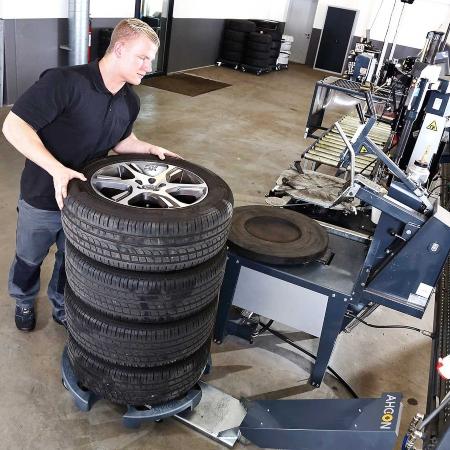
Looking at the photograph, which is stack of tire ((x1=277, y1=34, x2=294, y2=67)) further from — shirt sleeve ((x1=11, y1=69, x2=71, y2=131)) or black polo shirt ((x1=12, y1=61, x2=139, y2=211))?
shirt sleeve ((x1=11, y1=69, x2=71, y2=131))

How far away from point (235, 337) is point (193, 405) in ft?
1.96

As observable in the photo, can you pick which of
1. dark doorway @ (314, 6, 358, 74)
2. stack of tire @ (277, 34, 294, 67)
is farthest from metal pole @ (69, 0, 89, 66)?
dark doorway @ (314, 6, 358, 74)

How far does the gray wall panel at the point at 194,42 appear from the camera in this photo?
26.8ft

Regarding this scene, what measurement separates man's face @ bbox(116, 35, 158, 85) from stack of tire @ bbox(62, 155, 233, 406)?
0.34 m

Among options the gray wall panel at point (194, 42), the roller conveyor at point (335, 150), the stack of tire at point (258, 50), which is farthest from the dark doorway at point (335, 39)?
the roller conveyor at point (335, 150)

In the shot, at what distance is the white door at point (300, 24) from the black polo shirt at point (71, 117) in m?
11.1

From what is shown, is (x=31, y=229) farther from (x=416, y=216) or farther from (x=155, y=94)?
(x=155, y=94)

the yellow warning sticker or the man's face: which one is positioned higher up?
the man's face

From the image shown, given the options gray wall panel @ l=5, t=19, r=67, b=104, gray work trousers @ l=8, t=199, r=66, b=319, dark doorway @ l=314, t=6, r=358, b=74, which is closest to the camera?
gray work trousers @ l=8, t=199, r=66, b=319

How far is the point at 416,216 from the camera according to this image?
6.01 ft

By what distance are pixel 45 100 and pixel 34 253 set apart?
0.72m

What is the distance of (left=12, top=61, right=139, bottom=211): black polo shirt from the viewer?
1.59 metres

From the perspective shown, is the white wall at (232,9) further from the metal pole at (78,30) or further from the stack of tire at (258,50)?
the metal pole at (78,30)

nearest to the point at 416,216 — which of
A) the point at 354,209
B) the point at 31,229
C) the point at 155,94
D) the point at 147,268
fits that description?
the point at 354,209
